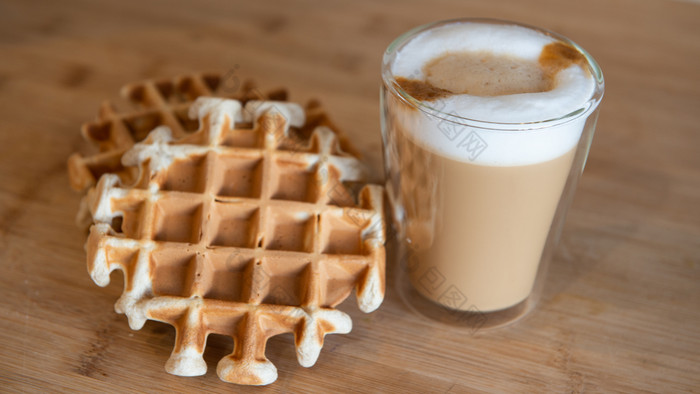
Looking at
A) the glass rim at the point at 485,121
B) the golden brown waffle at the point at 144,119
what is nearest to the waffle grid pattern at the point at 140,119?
the golden brown waffle at the point at 144,119

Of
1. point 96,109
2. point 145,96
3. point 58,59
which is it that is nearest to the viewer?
point 145,96

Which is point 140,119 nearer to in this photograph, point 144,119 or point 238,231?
point 144,119

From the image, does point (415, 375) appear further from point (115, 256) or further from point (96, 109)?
point (96, 109)

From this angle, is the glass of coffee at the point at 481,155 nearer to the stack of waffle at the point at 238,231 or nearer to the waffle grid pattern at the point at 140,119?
the stack of waffle at the point at 238,231

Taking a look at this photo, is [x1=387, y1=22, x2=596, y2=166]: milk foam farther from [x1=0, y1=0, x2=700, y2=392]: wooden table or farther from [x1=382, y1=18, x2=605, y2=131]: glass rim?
[x1=0, y1=0, x2=700, y2=392]: wooden table

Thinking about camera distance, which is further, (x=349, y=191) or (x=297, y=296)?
(x=349, y=191)

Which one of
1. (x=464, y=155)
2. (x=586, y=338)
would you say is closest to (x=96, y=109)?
(x=464, y=155)
